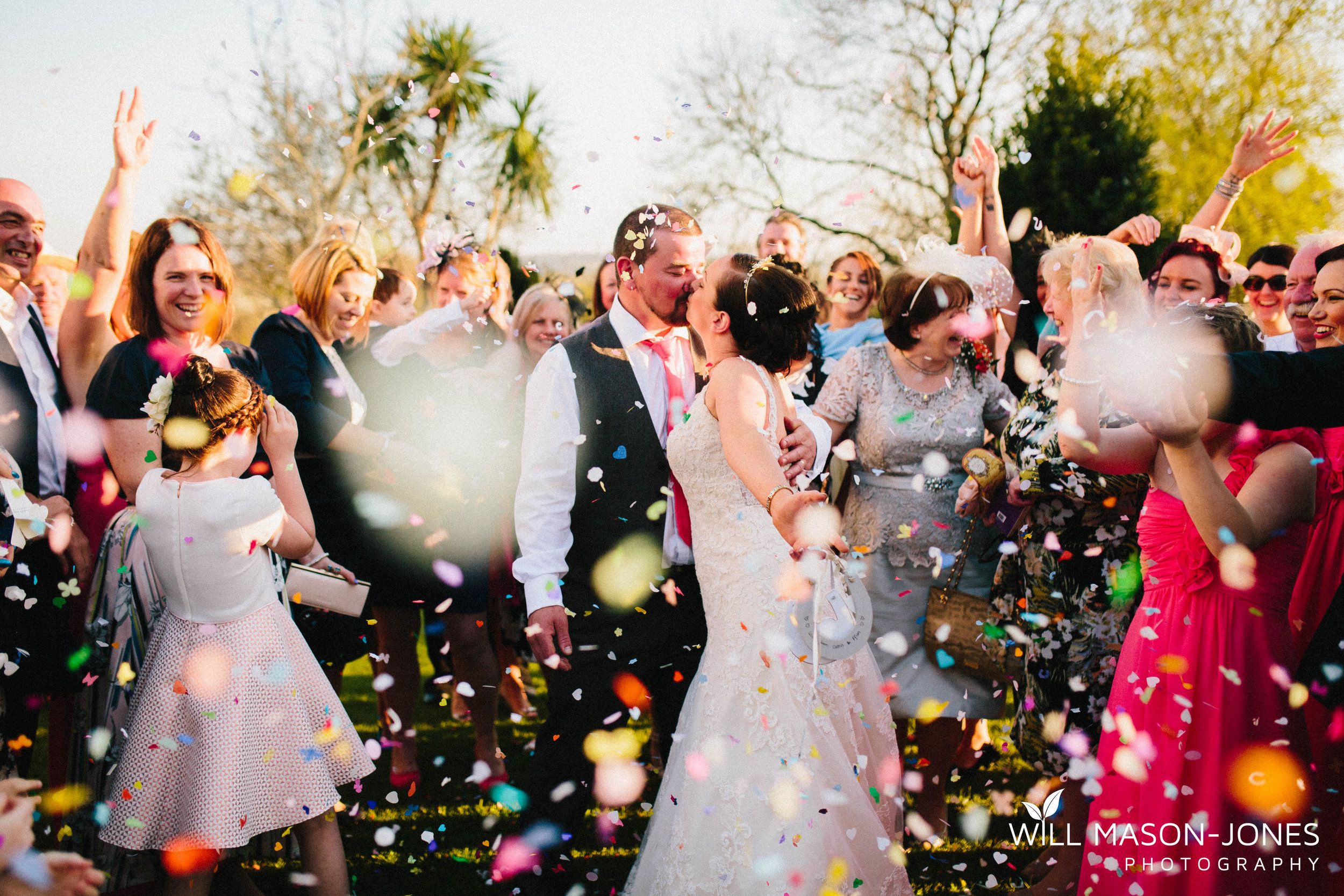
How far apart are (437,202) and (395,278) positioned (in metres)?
10.3

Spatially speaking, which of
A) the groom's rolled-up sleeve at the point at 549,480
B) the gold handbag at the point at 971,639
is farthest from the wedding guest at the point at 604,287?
the gold handbag at the point at 971,639

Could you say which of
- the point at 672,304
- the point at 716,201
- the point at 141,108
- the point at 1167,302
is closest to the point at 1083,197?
the point at 716,201

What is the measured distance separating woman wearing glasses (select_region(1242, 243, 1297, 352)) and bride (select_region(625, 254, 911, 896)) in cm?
302

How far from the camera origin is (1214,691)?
227cm

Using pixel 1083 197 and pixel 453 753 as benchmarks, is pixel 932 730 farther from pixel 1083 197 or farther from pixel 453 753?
pixel 1083 197

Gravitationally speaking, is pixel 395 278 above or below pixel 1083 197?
below

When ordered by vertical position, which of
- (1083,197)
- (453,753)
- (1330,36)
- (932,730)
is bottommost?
(453,753)

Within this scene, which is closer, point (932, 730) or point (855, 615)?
point (855, 615)

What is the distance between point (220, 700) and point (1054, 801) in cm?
275

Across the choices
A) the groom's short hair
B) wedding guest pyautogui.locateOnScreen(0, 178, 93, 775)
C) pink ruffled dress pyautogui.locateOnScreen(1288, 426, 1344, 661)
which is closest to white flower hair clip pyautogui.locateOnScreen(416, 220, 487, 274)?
wedding guest pyautogui.locateOnScreen(0, 178, 93, 775)

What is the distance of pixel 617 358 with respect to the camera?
2.80 metres

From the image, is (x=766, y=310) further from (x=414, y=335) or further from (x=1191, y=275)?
(x=414, y=335)

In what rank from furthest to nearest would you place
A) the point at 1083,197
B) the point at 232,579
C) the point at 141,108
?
the point at 1083,197 → the point at 141,108 → the point at 232,579

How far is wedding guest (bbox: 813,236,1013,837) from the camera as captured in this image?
3.45 meters
